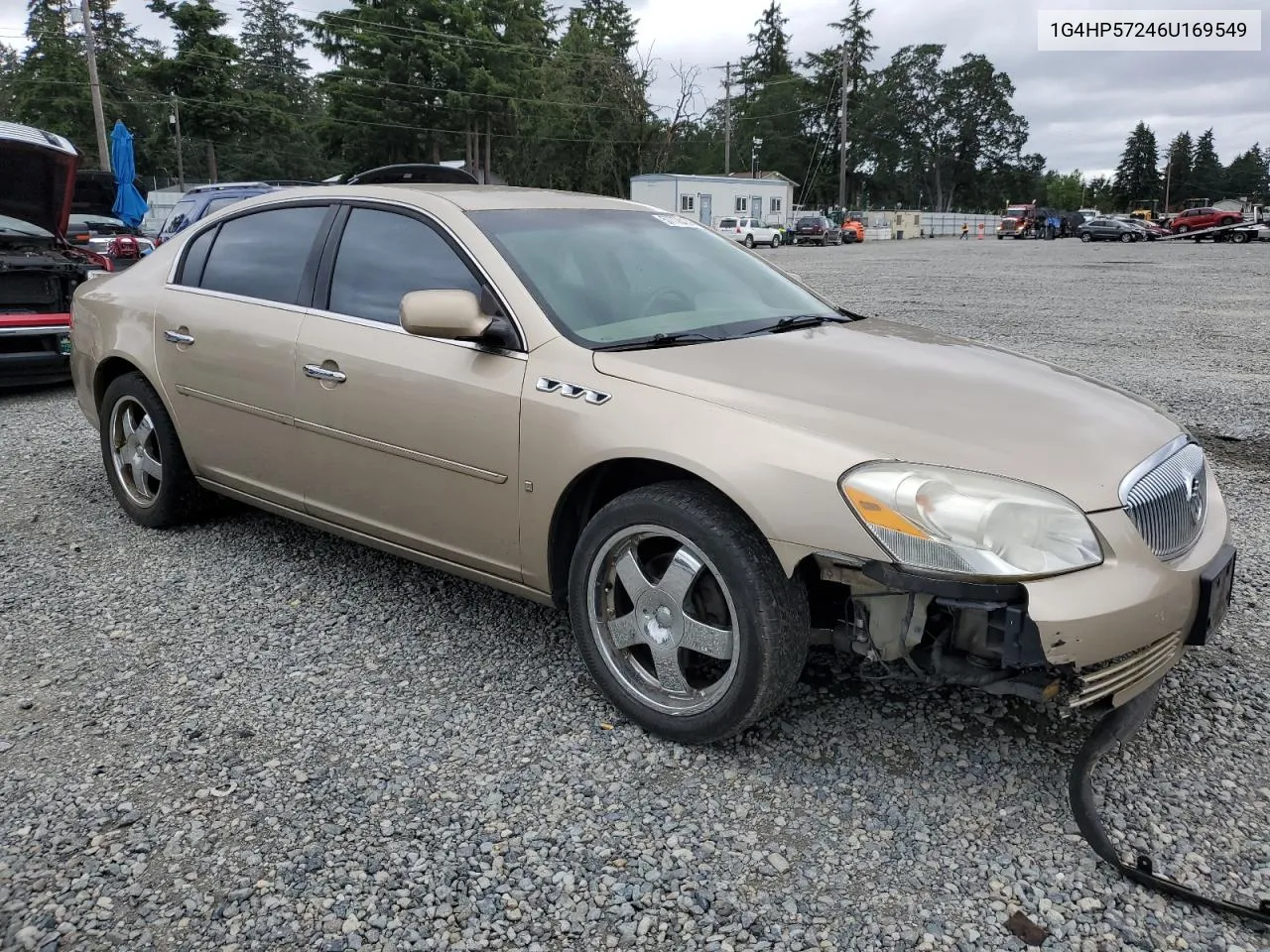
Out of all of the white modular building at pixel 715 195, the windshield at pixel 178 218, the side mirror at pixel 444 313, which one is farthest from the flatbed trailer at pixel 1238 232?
the side mirror at pixel 444 313

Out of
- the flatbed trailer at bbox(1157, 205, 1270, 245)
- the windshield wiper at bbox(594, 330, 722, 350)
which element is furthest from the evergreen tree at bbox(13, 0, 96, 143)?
the windshield wiper at bbox(594, 330, 722, 350)

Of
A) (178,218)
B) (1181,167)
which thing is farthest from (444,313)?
(1181,167)

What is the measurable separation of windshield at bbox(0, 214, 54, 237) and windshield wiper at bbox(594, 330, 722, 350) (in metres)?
7.50

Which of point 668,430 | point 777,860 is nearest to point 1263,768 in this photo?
point 777,860

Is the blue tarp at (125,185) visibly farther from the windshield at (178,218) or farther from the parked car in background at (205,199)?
the windshield at (178,218)

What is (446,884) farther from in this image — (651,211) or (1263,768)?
(651,211)

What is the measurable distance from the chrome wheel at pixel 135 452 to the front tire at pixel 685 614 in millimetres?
2581

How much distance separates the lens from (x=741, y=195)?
57.6 metres

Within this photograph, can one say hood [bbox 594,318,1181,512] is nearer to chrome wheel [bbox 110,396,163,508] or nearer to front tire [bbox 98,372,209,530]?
front tire [bbox 98,372,209,530]

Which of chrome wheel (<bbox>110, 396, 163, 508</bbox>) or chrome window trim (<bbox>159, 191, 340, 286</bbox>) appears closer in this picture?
chrome window trim (<bbox>159, 191, 340, 286</bbox>)

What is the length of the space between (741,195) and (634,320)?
186ft

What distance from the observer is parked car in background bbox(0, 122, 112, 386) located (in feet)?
24.8

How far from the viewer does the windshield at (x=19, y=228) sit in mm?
8383

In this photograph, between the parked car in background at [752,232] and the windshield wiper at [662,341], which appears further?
the parked car in background at [752,232]
